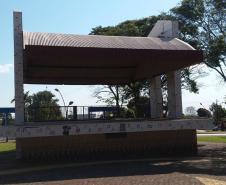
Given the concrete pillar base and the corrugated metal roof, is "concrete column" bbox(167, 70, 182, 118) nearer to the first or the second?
the concrete pillar base

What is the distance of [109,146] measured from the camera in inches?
1035

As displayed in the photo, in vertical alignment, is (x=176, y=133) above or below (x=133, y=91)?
below

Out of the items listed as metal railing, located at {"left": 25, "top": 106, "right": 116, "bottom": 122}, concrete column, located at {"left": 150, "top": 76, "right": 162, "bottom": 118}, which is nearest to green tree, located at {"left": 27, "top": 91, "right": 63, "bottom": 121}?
metal railing, located at {"left": 25, "top": 106, "right": 116, "bottom": 122}

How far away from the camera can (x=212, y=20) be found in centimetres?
3622

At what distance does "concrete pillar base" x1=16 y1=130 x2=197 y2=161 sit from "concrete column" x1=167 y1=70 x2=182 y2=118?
92.2 inches

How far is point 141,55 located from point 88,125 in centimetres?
466

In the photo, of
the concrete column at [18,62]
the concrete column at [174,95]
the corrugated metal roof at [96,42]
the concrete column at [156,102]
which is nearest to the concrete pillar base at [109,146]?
the concrete column at [18,62]

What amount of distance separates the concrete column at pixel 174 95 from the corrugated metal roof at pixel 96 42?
262cm

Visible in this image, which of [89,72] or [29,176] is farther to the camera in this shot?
[89,72]

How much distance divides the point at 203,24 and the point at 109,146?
15.0m

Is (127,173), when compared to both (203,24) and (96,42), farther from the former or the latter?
(203,24)

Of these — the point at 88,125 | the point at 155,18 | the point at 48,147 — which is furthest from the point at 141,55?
the point at 155,18

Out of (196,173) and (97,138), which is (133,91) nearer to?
(97,138)

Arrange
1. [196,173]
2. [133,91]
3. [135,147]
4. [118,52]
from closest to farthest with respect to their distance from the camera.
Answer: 1. [196,173]
2. [118,52]
3. [135,147]
4. [133,91]
